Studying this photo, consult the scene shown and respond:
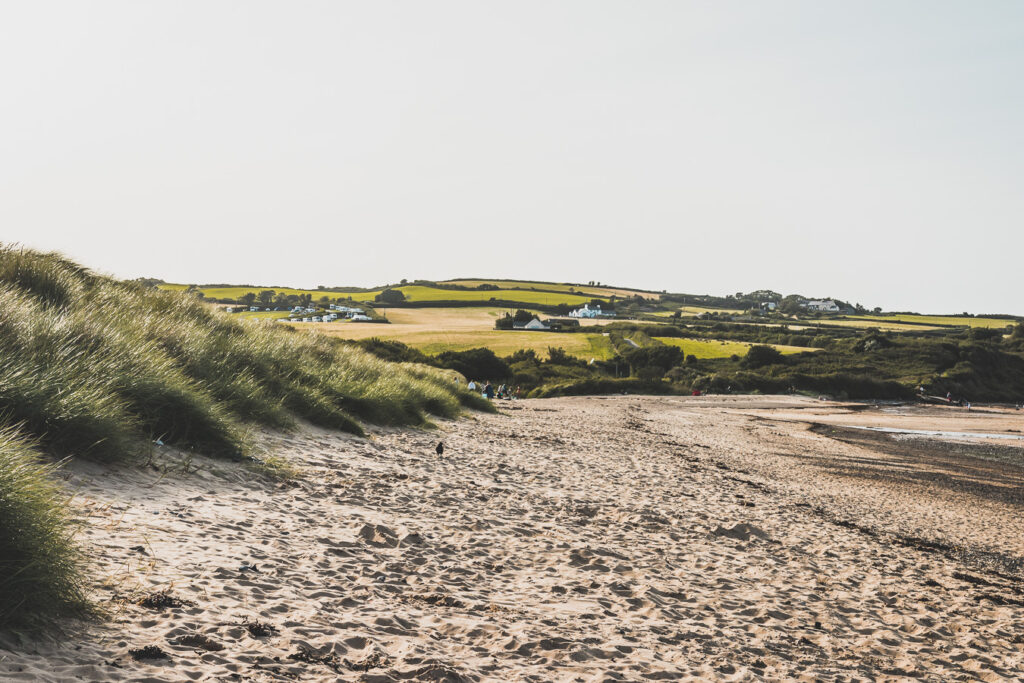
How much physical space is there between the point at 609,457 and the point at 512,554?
960 cm

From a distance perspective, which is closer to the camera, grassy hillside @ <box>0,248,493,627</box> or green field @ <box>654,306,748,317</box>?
grassy hillside @ <box>0,248,493,627</box>

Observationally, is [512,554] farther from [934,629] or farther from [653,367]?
[653,367]

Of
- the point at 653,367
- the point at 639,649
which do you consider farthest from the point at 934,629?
the point at 653,367

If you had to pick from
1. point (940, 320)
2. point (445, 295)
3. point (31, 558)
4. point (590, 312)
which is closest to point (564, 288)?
point (590, 312)

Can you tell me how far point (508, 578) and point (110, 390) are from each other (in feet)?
17.4

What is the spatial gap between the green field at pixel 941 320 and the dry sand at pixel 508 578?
483 ft

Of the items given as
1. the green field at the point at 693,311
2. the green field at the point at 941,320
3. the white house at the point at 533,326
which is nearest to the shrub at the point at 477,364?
the white house at the point at 533,326

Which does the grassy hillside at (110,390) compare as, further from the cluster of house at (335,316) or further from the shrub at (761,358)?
the cluster of house at (335,316)

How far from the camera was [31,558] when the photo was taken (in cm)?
389

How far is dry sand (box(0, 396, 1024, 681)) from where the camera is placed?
4.52 metres

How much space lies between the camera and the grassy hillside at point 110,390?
13.3 feet

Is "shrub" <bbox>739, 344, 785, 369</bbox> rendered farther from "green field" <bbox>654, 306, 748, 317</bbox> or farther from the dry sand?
the dry sand

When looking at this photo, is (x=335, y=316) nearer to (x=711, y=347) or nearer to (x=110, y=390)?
(x=711, y=347)

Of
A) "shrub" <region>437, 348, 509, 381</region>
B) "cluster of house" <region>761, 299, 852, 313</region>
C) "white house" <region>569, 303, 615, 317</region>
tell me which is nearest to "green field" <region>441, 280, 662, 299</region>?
"white house" <region>569, 303, 615, 317</region>
